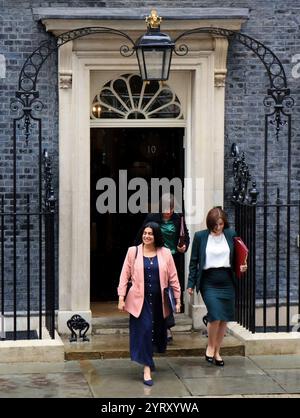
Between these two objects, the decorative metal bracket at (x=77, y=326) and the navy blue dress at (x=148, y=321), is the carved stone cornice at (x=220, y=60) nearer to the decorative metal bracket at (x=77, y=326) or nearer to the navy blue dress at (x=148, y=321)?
the navy blue dress at (x=148, y=321)

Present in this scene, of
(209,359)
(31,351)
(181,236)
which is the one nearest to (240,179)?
(181,236)

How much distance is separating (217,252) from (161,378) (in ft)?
4.69

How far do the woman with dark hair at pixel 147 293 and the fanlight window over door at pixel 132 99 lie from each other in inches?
102

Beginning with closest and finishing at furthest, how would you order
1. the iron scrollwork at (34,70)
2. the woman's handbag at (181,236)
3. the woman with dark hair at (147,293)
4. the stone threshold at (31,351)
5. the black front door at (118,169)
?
the woman with dark hair at (147,293) → the stone threshold at (31,351) → the iron scrollwork at (34,70) → the woman's handbag at (181,236) → the black front door at (118,169)

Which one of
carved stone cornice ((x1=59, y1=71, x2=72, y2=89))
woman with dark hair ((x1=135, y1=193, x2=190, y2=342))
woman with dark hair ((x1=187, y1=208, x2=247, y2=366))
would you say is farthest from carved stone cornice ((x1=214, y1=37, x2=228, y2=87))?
woman with dark hair ((x1=187, y1=208, x2=247, y2=366))

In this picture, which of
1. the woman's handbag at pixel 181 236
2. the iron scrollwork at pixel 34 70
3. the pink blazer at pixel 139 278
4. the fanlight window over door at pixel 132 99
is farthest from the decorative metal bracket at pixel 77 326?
the fanlight window over door at pixel 132 99

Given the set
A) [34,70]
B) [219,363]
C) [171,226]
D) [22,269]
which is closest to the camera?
[219,363]

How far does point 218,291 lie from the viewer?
10.5m

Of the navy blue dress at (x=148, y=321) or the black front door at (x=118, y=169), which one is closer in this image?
the navy blue dress at (x=148, y=321)

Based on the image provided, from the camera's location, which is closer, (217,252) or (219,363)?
(217,252)

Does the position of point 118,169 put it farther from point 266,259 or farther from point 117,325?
point 266,259

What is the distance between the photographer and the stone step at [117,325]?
1185cm

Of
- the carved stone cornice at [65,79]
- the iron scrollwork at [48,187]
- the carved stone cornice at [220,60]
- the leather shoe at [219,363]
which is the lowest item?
the leather shoe at [219,363]

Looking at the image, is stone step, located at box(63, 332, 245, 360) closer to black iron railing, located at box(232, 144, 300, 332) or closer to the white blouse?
black iron railing, located at box(232, 144, 300, 332)
